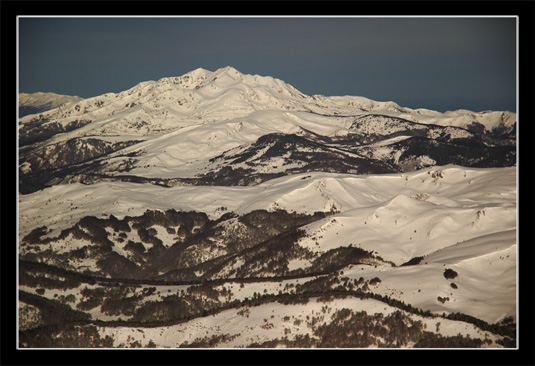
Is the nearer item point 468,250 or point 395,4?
point 395,4

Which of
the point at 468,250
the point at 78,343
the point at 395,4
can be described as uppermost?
the point at 395,4

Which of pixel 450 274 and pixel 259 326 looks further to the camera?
pixel 450 274

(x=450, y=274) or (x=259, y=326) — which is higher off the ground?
(x=450, y=274)

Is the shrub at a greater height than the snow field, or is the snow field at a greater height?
the shrub

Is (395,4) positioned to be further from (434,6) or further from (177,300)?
(177,300)

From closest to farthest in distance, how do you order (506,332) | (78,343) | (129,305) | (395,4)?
(395,4) < (506,332) < (78,343) < (129,305)

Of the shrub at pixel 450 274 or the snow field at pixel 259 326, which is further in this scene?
the shrub at pixel 450 274

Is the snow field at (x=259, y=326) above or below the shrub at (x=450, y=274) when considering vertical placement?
below

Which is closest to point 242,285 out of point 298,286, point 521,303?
point 298,286

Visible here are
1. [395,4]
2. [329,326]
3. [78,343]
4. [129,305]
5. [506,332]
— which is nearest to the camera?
[395,4]

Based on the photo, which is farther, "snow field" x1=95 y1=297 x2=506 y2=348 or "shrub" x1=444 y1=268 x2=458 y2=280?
"shrub" x1=444 y1=268 x2=458 y2=280

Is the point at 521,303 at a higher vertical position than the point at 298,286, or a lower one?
higher
